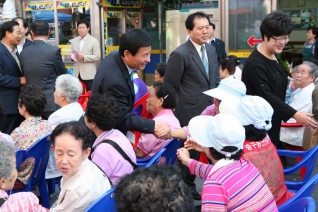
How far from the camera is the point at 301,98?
4629mm

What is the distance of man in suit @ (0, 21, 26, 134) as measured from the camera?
4.67 metres

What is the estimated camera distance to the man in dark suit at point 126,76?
2977 millimetres

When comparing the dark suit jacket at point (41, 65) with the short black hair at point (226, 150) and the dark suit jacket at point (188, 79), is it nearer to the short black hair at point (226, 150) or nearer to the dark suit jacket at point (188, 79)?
the dark suit jacket at point (188, 79)

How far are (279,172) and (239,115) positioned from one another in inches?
15.2

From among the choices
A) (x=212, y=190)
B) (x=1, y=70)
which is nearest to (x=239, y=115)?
(x=212, y=190)

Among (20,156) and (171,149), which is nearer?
(20,156)

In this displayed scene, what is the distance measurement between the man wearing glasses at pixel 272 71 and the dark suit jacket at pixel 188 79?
0.77 meters

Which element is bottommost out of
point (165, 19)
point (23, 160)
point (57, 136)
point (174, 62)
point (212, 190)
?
point (23, 160)

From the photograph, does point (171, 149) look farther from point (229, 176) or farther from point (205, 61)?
point (205, 61)

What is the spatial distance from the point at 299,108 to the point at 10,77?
10.2 ft

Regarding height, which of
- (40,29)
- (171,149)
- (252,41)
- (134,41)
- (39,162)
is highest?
(40,29)

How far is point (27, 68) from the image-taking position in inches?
190

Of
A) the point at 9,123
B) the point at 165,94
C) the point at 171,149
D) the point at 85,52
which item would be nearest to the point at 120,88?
the point at 171,149

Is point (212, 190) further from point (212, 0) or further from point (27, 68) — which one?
point (212, 0)
